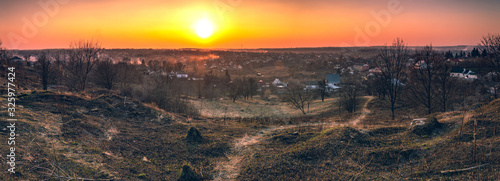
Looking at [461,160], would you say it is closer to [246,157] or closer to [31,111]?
[246,157]

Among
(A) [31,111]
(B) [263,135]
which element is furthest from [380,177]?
(A) [31,111]

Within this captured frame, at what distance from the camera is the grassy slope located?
7.77 m

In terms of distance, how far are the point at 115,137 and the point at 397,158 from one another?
38.2 ft

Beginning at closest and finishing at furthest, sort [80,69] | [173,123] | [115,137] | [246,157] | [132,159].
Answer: [132,159] < [246,157] < [115,137] < [173,123] < [80,69]

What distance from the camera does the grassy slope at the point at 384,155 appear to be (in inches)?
306

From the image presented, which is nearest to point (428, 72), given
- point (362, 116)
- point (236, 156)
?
point (362, 116)

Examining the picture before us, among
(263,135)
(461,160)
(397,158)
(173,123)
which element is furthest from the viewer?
(173,123)

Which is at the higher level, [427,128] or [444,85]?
[444,85]

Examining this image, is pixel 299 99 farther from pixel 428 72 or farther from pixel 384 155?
pixel 384 155

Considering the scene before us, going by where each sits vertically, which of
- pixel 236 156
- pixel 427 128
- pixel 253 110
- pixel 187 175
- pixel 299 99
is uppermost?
pixel 427 128

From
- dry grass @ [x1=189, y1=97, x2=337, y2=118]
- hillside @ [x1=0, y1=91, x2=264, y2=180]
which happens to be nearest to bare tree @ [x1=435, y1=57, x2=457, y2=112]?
dry grass @ [x1=189, y1=97, x2=337, y2=118]

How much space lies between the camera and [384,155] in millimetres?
9352

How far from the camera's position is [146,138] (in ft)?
40.3

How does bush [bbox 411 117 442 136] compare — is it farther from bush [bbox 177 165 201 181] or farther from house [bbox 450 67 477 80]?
house [bbox 450 67 477 80]
